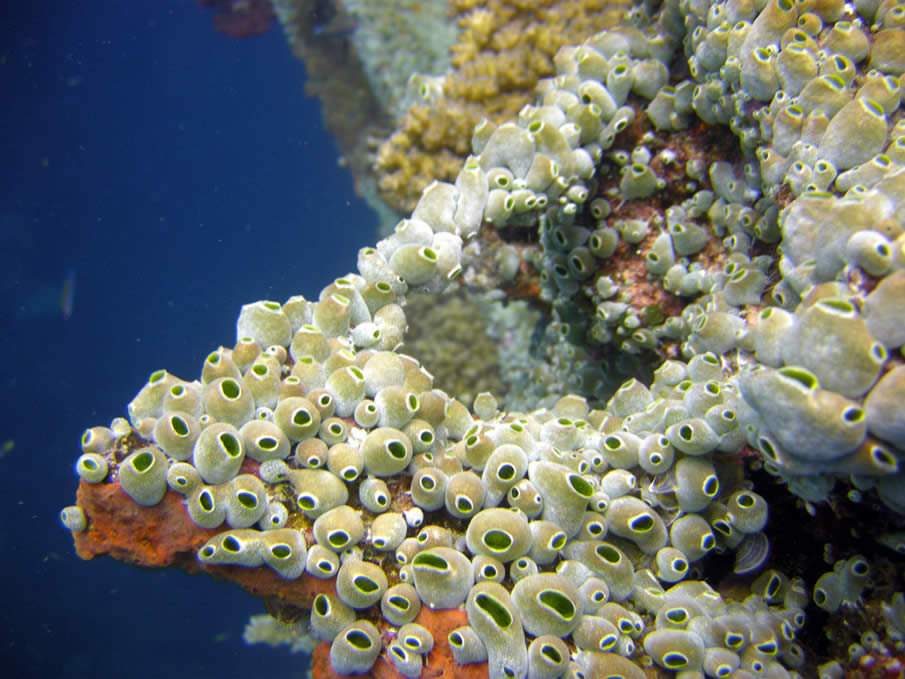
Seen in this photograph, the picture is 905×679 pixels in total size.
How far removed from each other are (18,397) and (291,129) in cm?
2798

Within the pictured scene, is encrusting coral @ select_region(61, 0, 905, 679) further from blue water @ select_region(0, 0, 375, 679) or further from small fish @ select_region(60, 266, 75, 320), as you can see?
small fish @ select_region(60, 266, 75, 320)

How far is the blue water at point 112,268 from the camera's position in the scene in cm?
1642

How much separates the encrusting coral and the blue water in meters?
14.8

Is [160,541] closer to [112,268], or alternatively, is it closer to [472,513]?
[472,513]

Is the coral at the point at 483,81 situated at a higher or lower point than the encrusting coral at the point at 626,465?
higher

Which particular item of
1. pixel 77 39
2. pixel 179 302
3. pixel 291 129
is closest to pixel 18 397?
pixel 179 302

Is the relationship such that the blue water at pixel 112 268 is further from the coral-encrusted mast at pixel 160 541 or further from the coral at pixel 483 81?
the coral-encrusted mast at pixel 160 541

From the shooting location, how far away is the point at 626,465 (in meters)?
2.06

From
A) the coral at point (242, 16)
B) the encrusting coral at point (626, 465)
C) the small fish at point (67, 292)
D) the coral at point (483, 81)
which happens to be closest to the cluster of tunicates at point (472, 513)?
the encrusting coral at point (626, 465)

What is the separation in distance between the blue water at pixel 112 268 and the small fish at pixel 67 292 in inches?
9.4

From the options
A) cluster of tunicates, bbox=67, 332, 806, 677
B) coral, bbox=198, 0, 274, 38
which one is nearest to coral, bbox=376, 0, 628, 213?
cluster of tunicates, bbox=67, 332, 806, 677

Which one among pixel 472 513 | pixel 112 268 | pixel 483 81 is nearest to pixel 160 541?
pixel 472 513

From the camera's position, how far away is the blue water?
16.4 metres

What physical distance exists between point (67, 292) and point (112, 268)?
10.2 feet
